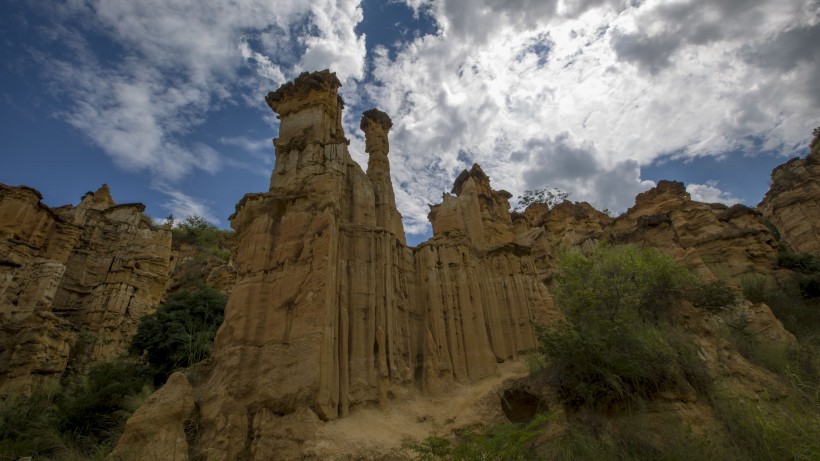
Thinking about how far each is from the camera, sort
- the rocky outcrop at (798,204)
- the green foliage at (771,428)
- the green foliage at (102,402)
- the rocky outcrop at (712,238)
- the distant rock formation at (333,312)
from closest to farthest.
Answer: the green foliage at (771,428) → the distant rock formation at (333,312) → the green foliage at (102,402) → the rocky outcrop at (712,238) → the rocky outcrop at (798,204)

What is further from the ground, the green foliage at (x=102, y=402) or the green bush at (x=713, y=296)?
the green bush at (x=713, y=296)

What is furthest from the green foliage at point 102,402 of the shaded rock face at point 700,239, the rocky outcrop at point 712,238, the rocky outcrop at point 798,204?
the rocky outcrop at point 798,204

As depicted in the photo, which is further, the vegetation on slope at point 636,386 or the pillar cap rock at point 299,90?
the pillar cap rock at point 299,90

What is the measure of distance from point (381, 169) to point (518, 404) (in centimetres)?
1064

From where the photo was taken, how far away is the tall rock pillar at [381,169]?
16.8 m

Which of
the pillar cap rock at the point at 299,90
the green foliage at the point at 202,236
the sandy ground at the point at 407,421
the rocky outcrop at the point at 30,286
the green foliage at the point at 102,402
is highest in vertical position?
the green foliage at the point at 202,236

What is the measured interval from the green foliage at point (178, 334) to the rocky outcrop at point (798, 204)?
37.2 metres

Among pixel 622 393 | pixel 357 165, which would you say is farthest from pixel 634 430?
pixel 357 165

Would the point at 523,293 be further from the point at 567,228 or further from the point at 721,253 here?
the point at 567,228

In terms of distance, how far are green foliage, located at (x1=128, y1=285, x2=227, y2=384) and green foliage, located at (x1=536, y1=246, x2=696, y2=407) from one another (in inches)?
565

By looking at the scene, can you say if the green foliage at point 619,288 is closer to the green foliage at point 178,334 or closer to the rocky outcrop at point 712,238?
the rocky outcrop at point 712,238

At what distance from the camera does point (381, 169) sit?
18.5 m

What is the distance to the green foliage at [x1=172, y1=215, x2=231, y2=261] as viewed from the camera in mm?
39062

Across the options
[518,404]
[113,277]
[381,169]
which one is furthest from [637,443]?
[113,277]
